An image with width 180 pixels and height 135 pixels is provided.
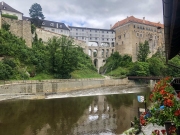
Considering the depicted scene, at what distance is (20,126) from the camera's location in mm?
13211

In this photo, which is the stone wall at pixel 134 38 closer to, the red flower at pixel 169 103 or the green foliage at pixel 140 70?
the green foliage at pixel 140 70

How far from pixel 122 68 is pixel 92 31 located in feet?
76.0

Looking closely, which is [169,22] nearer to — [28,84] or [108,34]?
[28,84]

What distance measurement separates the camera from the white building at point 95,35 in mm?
69625

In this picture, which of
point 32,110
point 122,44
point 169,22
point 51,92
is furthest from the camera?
point 122,44

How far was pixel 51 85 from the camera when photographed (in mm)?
31422

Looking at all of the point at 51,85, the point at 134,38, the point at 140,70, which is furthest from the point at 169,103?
the point at 134,38

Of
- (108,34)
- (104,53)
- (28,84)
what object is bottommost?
(28,84)

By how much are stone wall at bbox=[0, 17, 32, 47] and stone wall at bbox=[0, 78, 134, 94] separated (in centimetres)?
1269

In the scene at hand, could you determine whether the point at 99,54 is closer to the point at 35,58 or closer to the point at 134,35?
the point at 134,35

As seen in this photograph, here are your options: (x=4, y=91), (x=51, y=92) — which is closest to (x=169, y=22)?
(x=4, y=91)

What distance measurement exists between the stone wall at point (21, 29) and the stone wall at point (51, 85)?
41.6ft

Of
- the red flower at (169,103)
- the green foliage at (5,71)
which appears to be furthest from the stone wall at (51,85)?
the red flower at (169,103)

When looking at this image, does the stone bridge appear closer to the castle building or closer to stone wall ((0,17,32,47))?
the castle building
